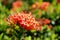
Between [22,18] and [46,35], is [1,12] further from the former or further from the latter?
[22,18]

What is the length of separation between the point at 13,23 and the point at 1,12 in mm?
2411

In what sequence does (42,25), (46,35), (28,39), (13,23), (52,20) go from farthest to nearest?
(52,20)
(42,25)
(46,35)
(28,39)
(13,23)

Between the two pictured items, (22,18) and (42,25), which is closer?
(22,18)

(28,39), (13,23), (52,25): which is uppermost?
(13,23)

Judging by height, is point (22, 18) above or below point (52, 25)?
above

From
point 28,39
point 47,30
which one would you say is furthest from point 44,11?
point 28,39

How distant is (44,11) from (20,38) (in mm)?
2666

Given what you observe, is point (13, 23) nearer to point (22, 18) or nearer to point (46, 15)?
point (22, 18)

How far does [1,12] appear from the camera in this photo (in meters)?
7.05

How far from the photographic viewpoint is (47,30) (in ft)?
19.5

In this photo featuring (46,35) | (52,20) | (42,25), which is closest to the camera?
(46,35)

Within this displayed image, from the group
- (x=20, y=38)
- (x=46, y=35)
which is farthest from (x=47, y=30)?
(x=20, y=38)

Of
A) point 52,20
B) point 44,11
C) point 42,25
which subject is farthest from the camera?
point 44,11

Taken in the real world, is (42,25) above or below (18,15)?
below
